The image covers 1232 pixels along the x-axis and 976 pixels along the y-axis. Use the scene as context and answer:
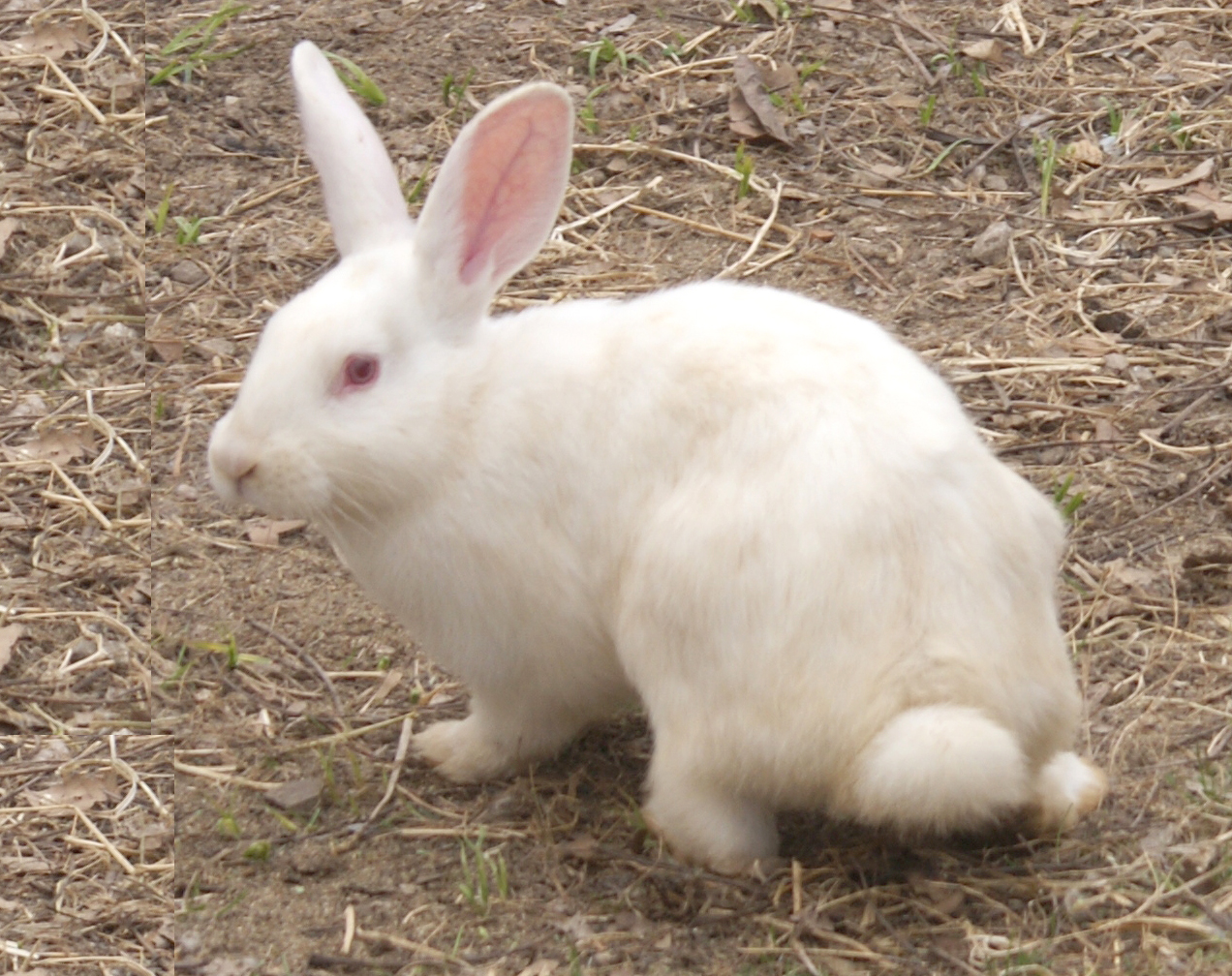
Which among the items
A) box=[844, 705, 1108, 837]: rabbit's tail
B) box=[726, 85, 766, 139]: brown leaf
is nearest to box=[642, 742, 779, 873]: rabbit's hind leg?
box=[844, 705, 1108, 837]: rabbit's tail

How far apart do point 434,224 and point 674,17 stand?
2.89 meters

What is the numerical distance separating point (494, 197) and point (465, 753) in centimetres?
106

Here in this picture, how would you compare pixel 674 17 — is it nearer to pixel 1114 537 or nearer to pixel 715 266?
pixel 715 266

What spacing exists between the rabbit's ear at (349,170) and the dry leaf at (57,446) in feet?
3.57

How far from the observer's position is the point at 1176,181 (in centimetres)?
488

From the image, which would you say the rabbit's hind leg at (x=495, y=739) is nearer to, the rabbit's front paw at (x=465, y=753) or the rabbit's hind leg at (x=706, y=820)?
the rabbit's front paw at (x=465, y=753)

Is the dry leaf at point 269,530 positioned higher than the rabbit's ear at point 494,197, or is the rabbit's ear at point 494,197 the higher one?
the rabbit's ear at point 494,197

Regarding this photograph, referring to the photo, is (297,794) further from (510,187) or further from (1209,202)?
(1209,202)

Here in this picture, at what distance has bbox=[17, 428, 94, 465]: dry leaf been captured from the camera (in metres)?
3.99

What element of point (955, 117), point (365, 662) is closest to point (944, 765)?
point (365, 662)

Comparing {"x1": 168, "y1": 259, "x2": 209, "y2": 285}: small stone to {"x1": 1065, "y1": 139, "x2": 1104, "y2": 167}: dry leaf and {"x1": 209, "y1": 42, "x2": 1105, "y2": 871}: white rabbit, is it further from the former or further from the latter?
{"x1": 1065, "y1": 139, "x2": 1104, "y2": 167}: dry leaf

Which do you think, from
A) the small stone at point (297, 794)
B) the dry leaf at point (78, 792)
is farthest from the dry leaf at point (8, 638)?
the small stone at point (297, 794)

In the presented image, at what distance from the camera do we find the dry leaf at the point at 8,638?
3518mm

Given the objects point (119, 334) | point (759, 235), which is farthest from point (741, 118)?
point (119, 334)
